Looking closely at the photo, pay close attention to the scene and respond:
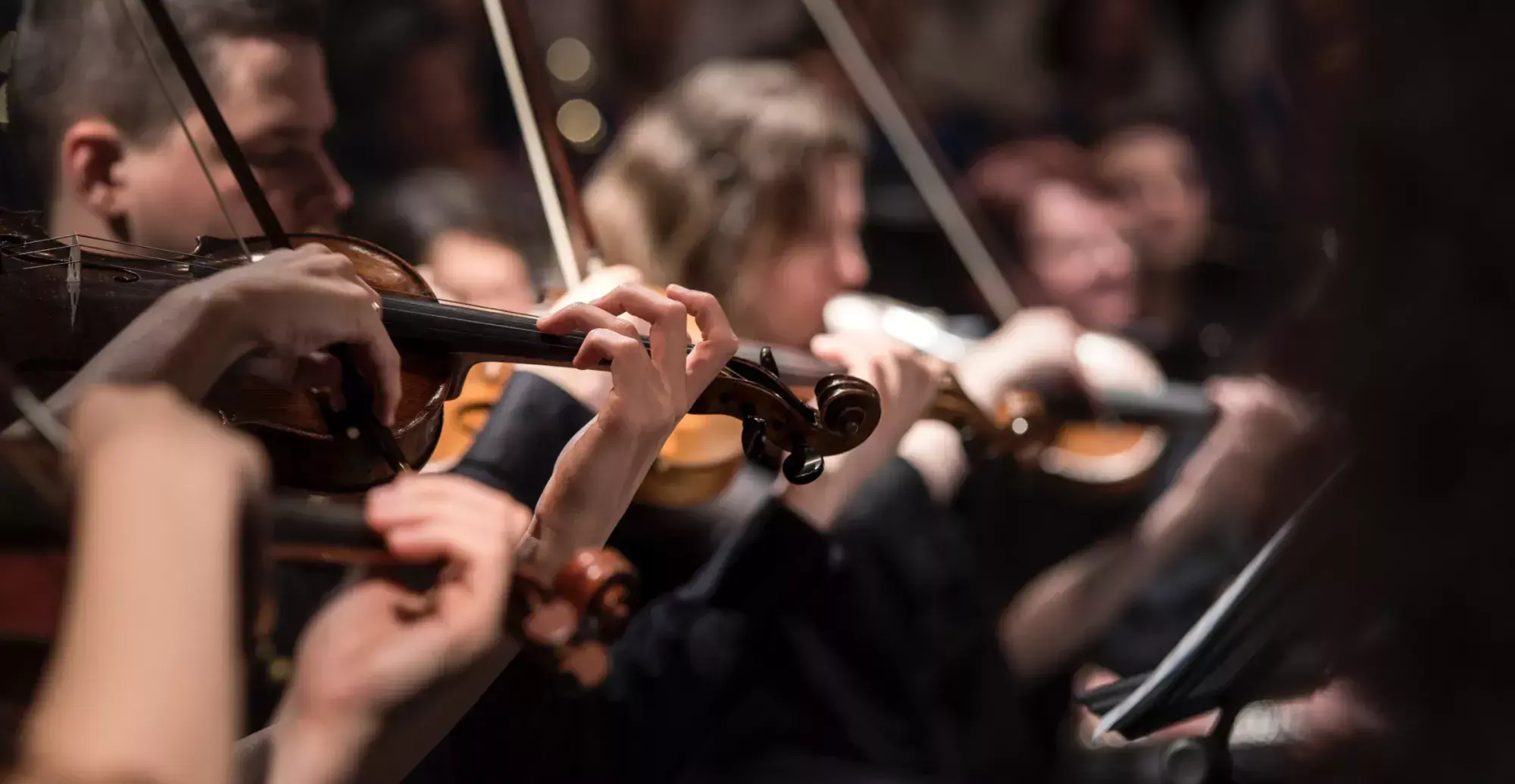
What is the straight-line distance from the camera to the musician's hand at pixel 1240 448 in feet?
3.79

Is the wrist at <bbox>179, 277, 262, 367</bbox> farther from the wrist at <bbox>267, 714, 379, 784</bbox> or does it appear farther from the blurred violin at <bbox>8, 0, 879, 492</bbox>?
the wrist at <bbox>267, 714, 379, 784</bbox>

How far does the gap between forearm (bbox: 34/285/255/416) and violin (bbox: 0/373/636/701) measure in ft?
0.08

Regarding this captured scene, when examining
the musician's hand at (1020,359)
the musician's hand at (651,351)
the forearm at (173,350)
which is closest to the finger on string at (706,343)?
the musician's hand at (651,351)

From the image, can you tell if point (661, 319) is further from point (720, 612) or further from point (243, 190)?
point (720, 612)

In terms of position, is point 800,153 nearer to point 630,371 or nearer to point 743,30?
point 630,371

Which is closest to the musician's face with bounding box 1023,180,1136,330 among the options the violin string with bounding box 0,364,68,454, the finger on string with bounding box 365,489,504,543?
the finger on string with bounding box 365,489,504,543

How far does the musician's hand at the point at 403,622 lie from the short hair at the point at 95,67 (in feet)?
0.65

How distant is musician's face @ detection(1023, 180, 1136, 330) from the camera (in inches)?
64.9

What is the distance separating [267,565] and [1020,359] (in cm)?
84

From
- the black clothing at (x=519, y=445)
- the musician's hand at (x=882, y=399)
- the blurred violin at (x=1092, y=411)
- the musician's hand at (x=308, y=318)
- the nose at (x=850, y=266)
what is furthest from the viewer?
the blurred violin at (x=1092, y=411)

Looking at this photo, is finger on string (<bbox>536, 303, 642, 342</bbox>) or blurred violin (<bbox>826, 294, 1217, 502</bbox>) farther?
blurred violin (<bbox>826, 294, 1217, 502</bbox>)

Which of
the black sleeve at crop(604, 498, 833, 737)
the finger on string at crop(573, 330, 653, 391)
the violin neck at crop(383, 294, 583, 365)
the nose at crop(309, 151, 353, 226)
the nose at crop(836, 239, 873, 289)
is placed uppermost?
the nose at crop(309, 151, 353, 226)

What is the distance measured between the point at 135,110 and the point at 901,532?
2.36 ft

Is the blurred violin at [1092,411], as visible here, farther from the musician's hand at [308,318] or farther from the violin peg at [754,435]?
the musician's hand at [308,318]
